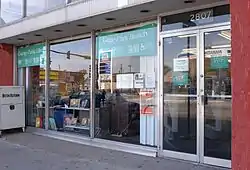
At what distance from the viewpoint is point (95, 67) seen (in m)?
9.86

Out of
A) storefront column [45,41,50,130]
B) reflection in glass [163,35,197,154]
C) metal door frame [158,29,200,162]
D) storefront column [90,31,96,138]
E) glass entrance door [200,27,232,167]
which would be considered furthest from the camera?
storefront column [45,41,50,130]

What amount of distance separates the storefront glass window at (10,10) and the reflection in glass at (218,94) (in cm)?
647

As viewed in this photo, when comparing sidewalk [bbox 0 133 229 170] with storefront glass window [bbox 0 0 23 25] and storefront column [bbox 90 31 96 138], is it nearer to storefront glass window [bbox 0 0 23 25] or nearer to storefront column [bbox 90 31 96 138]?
storefront column [bbox 90 31 96 138]

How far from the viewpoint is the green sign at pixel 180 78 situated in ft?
25.0

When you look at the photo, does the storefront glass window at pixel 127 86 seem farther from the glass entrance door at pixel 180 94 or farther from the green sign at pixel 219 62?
the green sign at pixel 219 62

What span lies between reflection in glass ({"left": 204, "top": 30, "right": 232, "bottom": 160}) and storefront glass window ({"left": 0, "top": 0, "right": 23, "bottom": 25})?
6.47m

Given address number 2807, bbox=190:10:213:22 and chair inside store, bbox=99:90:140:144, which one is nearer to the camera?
address number 2807, bbox=190:10:213:22

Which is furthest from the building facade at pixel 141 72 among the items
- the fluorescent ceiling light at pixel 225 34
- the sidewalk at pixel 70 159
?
the sidewalk at pixel 70 159

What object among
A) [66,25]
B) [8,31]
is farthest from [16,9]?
[66,25]

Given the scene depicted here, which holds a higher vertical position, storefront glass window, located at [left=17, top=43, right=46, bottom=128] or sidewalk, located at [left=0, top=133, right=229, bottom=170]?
storefront glass window, located at [left=17, top=43, right=46, bottom=128]

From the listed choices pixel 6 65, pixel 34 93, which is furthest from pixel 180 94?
pixel 6 65

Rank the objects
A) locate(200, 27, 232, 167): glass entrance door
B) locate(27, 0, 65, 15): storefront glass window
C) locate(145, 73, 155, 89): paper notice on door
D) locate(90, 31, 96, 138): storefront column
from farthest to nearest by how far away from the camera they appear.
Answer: locate(90, 31, 96, 138): storefront column → locate(27, 0, 65, 15): storefront glass window → locate(145, 73, 155, 89): paper notice on door → locate(200, 27, 232, 167): glass entrance door

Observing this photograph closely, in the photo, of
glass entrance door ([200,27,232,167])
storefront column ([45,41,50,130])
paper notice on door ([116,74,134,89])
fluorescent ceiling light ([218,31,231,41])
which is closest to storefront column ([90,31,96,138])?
paper notice on door ([116,74,134,89])

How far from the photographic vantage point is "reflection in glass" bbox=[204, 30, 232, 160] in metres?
6.93
